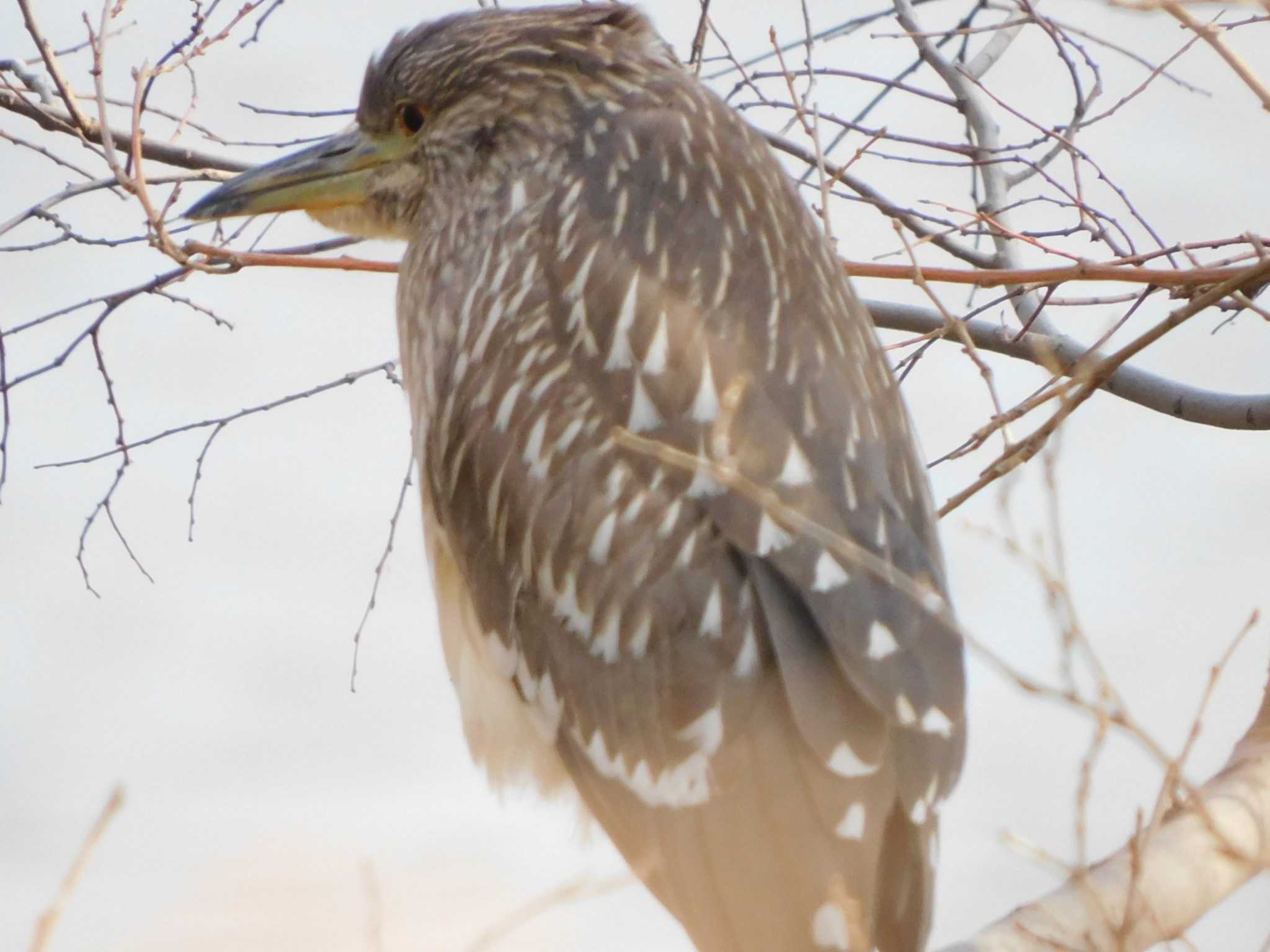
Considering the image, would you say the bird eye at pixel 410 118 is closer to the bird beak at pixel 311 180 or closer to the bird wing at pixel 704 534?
the bird beak at pixel 311 180

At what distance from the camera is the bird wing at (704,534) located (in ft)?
6.42

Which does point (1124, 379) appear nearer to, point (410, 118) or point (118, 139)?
point (410, 118)

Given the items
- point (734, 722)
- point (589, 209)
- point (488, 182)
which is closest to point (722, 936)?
point (734, 722)

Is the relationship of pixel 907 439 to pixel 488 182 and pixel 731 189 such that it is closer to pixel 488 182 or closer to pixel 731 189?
pixel 731 189

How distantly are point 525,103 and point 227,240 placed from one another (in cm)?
72

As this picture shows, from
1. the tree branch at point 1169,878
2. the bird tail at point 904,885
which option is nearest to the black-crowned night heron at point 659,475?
the bird tail at point 904,885

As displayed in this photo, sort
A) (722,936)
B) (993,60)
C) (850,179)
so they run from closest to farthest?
1. (722,936)
2. (850,179)
3. (993,60)

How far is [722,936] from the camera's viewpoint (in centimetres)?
202

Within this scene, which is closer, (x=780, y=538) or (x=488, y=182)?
(x=780, y=538)

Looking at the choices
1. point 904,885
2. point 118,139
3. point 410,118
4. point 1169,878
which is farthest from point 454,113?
point 1169,878

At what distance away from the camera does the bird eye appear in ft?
8.90

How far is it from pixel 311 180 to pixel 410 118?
199mm

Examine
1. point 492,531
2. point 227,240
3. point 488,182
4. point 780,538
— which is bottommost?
point 780,538

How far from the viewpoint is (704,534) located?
2.10 meters
